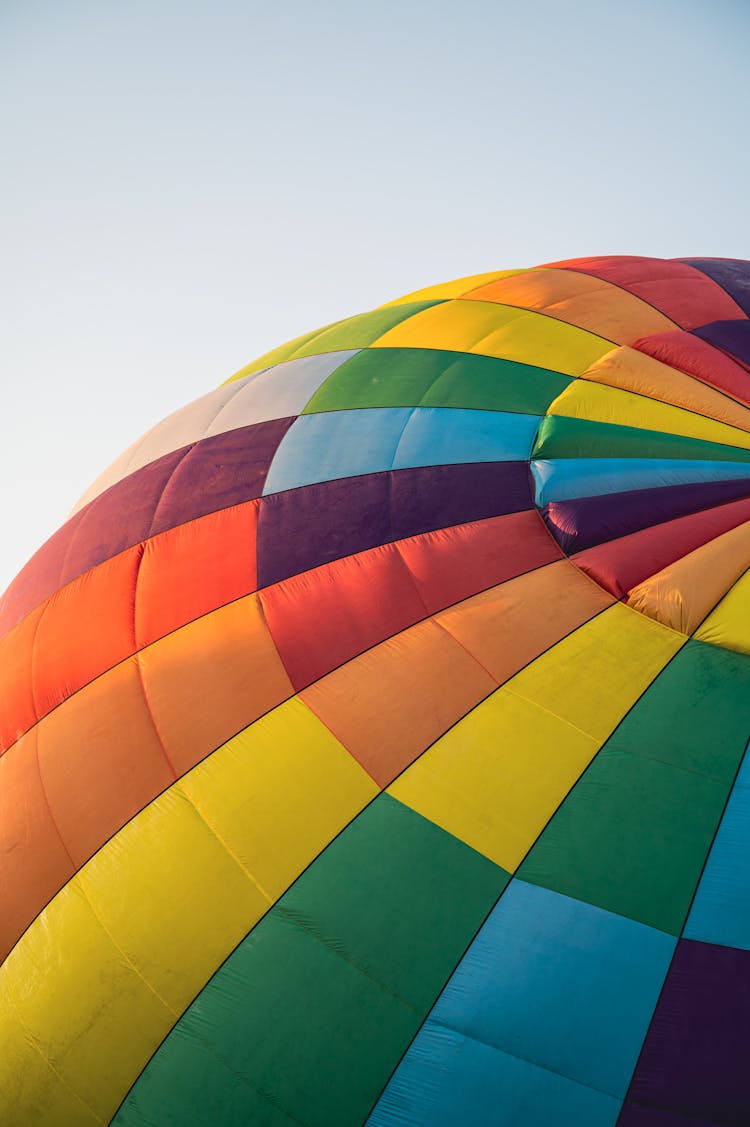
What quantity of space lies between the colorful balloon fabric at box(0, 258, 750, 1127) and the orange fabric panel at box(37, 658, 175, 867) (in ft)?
0.06

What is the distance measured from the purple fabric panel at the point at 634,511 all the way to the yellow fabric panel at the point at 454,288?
8.22ft

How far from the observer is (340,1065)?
10.7ft

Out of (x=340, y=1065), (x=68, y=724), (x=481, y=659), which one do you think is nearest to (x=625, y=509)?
(x=481, y=659)

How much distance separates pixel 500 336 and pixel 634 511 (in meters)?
1.72

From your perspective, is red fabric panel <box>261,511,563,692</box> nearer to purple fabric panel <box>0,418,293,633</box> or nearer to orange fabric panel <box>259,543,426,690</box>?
orange fabric panel <box>259,543,426,690</box>

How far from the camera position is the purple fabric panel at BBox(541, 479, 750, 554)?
423 cm

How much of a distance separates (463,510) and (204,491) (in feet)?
5.89

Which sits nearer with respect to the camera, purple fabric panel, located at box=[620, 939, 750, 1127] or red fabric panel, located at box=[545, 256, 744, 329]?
purple fabric panel, located at box=[620, 939, 750, 1127]

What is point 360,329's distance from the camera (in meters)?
6.18

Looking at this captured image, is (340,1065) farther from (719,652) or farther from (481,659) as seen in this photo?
(719,652)

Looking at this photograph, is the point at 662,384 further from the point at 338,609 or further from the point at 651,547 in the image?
the point at 338,609

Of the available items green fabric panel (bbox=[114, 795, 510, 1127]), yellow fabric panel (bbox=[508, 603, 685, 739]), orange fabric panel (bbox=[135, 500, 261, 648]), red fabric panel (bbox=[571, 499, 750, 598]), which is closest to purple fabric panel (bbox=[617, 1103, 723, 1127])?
green fabric panel (bbox=[114, 795, 510, 1127])

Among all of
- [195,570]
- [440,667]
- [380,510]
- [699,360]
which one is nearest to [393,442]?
[380,510]

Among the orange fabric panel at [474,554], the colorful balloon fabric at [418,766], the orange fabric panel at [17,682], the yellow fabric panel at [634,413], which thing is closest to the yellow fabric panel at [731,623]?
the colorful balloon fabric at [418,766]
